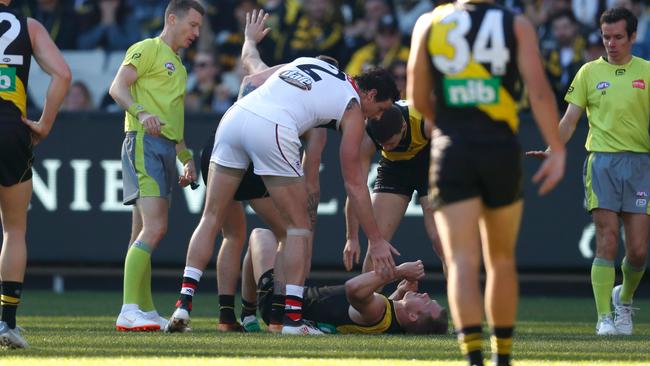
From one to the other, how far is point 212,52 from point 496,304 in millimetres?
10801

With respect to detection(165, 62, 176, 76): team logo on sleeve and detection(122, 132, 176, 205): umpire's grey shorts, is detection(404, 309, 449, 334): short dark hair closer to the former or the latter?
detection(122, 132, 176, 205): umpire's grey shorts

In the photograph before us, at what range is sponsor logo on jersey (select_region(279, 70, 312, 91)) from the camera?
9.36 meters

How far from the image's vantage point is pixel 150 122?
9.47 meters

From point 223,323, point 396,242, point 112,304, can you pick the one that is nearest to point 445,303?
point 396,242

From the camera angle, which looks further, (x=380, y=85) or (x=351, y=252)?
(x=351, y=252)

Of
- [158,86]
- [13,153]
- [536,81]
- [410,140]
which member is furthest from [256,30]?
[536,81]

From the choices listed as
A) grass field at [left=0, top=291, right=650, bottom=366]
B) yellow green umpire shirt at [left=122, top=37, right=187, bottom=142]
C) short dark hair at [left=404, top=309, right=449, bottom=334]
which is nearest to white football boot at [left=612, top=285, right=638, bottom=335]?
grass field at [left=0, top=291, right=650, bottom=366]

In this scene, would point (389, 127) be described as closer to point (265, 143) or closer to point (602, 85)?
point (265, 143)

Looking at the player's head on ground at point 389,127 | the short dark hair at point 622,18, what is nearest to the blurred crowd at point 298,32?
the short dark hair at point 622,18

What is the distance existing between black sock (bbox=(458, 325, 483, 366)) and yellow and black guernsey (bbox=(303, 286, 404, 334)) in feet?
10.4

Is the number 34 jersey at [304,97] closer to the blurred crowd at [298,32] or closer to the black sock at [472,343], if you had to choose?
the black sock at [472,343]

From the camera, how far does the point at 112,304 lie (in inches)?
515

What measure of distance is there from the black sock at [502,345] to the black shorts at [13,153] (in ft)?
10.2

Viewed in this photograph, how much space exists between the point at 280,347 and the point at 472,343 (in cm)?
201
